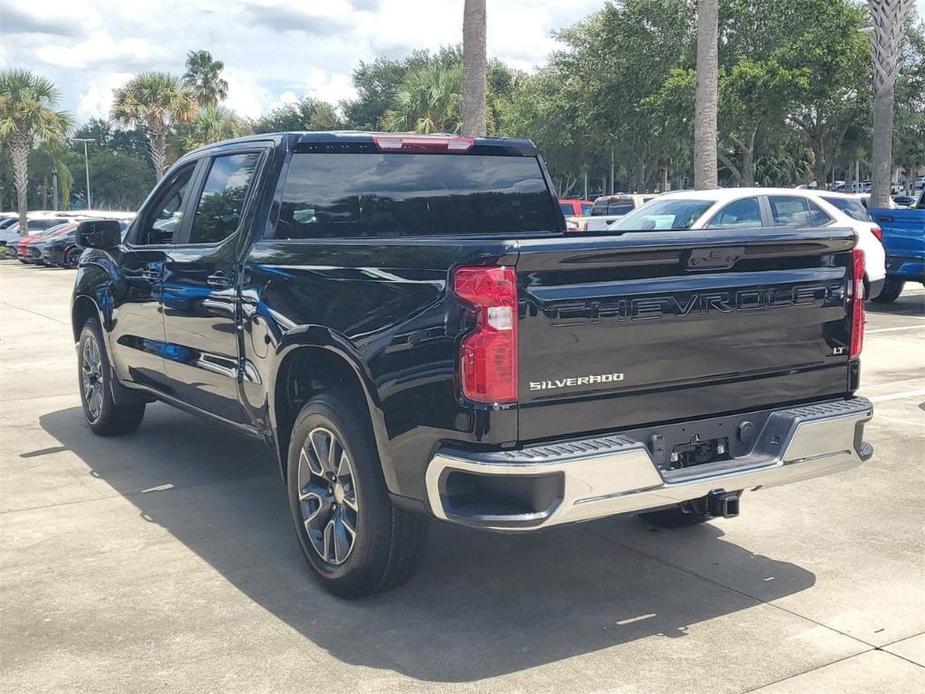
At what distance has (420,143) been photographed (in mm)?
5664

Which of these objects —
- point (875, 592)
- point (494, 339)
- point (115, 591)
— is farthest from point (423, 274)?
point (875, 592)

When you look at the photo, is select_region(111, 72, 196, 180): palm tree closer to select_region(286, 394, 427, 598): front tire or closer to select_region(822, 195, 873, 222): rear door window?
select_region(822, 195, 873, 222): rear door window

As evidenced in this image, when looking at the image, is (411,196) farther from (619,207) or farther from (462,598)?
(619,207)

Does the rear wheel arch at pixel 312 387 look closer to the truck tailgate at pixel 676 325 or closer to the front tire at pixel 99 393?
the truck tailgate at pixel 676 325

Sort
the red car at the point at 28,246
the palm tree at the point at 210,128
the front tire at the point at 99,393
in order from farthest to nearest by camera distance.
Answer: the palm tree at the point at 210,128, the red car at the point at 28,246, the front tire at the point at 99,393

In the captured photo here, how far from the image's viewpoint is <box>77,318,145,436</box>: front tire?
728cm

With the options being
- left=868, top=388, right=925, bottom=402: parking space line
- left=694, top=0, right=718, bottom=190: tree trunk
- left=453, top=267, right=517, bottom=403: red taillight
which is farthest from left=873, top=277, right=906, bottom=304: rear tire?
left=453, top=267, right=517, bottom=403: red taillight

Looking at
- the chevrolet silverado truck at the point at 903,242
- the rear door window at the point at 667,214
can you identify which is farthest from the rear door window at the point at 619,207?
the rear door window at the point at 667,214

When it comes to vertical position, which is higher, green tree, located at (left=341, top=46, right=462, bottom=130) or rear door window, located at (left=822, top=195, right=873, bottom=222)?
green tree, located at (left=341, top=46, right=462, bottom=130)

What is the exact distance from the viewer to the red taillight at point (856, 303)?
15.0 feet

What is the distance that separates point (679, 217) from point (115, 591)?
9.40m

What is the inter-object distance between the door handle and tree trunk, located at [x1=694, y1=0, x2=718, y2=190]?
13.9m

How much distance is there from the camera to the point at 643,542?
208 inches

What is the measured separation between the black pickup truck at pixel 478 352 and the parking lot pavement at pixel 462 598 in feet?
1.16
